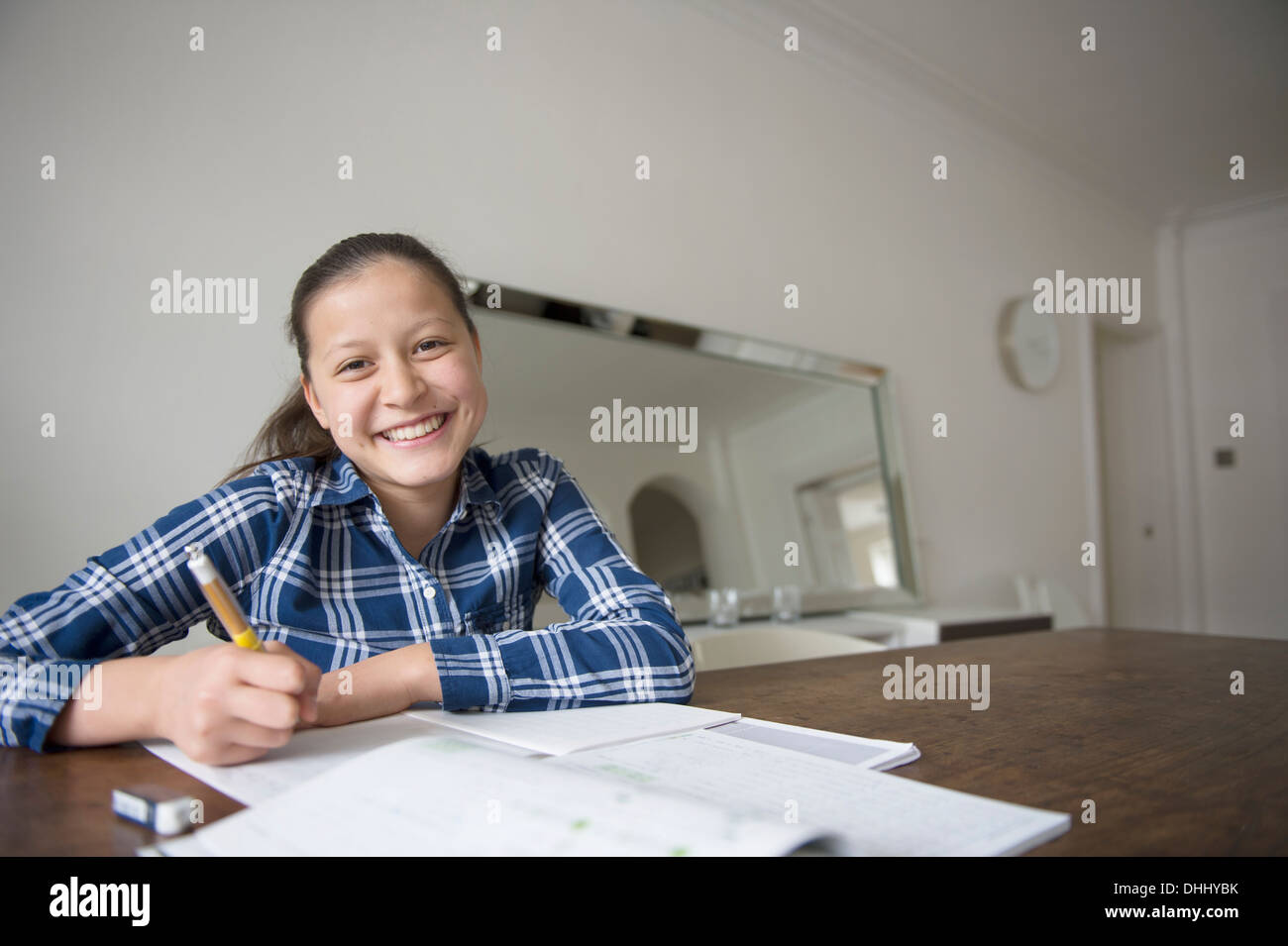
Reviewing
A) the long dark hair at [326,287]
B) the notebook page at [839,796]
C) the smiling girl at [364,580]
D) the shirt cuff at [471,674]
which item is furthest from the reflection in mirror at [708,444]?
the notebook page at [839,796]

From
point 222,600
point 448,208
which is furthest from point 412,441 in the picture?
point 448,208

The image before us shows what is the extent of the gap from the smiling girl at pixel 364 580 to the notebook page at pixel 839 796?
215 millimetres

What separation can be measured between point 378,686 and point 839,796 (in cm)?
43

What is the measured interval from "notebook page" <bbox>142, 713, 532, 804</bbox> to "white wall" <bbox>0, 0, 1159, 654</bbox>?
1.05 m

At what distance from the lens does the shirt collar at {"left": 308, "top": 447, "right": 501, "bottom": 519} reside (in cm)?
97

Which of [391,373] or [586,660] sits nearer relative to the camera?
[586,660]

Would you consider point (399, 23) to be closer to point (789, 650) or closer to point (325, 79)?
point (325, 79)

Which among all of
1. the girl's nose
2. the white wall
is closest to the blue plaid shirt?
the girl's nose

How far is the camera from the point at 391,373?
98 centimetres

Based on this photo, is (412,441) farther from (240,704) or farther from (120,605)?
(240,704)

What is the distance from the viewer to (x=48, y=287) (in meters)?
1.49

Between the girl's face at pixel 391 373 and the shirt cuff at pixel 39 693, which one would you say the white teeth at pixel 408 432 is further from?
the shirt cuff at pixel 39 693

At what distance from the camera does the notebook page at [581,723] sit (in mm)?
668
